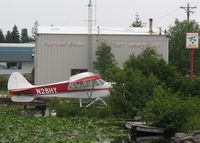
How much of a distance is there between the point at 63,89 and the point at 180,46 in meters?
40.0

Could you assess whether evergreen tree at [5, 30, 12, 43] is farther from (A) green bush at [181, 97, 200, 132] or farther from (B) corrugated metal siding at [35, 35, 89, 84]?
(A) green bush at [181, 97, 200, 132]

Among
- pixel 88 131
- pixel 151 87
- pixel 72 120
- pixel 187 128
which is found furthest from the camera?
pixel 151 87

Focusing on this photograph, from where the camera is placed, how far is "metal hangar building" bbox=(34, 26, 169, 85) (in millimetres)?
47656

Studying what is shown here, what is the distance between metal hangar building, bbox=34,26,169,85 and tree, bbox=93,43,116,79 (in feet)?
2.37

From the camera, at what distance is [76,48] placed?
48500 millimetres

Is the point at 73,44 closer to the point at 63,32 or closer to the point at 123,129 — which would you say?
the point at 63,32

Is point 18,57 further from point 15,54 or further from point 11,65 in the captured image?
point 11,65

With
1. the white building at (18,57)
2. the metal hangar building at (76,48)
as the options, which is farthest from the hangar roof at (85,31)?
the white building at (18,57)

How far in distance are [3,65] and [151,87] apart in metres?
76.5

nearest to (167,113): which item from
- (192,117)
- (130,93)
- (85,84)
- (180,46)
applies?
(192,117)

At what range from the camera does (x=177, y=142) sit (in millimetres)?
17719

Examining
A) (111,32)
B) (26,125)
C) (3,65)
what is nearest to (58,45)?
(111,32)

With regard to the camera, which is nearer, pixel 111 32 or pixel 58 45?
pixel 58 45

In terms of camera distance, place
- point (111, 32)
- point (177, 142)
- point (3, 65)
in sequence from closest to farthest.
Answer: point (177, 142) → point (111, 32) → point (3, 65)
